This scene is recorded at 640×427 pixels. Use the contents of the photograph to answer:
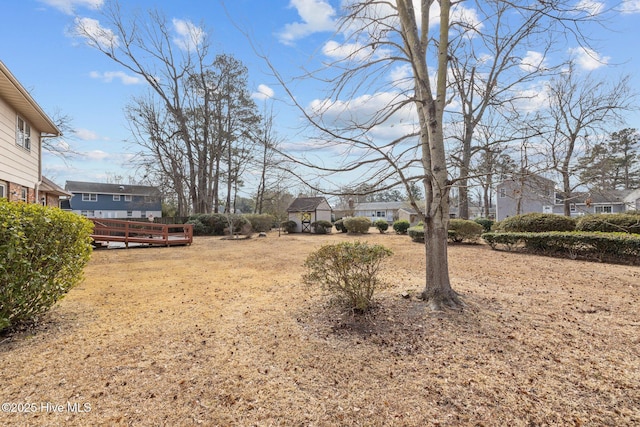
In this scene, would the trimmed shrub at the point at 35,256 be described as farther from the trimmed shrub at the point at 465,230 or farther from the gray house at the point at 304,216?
the gray house at the point at 304,216

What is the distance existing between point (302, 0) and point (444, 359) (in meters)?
4.46

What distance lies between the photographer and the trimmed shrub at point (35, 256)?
3078 mm

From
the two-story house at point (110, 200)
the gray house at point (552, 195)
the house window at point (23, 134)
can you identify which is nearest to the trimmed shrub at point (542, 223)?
the gray house at point (552, 195)

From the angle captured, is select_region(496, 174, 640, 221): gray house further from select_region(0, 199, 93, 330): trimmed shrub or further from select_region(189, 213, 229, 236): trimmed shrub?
select_region(189, 213, 229, 236): trimmed shrub

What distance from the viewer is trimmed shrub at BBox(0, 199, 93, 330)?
121 inches

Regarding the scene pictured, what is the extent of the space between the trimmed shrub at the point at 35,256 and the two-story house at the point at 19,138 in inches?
230

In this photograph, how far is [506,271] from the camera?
6.98 meters

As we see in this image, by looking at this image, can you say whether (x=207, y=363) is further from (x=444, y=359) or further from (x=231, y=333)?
(x=444, y=359)

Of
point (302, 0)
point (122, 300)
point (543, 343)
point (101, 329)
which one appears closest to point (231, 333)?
point (101, 329)

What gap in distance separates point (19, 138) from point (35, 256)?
9270mm

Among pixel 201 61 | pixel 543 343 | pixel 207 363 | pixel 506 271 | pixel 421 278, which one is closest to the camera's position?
pixel 207 363

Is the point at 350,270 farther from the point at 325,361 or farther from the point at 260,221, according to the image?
the point at 260,221

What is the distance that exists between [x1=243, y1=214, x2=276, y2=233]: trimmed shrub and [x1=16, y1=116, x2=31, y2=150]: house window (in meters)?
13.7

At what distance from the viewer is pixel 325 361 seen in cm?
282
